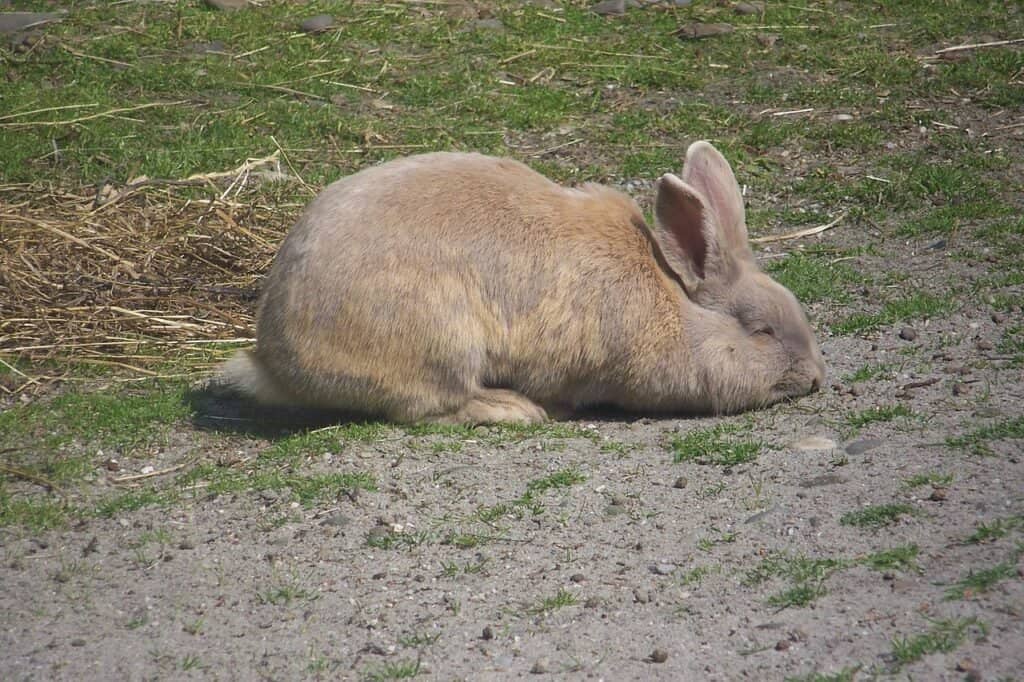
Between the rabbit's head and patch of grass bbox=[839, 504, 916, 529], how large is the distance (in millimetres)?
1310

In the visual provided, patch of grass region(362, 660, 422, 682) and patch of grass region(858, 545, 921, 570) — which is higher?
patch of grass region(858, 545, 921, 570)

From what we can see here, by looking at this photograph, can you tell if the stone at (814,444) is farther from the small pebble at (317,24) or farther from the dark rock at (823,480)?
the small pebble at (317,24)

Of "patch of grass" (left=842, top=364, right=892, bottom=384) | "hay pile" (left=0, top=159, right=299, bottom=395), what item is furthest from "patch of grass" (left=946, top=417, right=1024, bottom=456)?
"hay pile" (left=0, top=159, right=299, bottom=395)

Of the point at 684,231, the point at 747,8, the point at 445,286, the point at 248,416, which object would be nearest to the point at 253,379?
the point at 248,416

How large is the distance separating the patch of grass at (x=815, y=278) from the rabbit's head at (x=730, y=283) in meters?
0.79

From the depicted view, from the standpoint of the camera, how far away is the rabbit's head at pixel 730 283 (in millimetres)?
5555

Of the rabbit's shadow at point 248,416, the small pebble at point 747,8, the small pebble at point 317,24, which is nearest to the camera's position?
the rabbit's shadow at point 248,416

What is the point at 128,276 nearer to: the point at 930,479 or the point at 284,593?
the point at 284,593

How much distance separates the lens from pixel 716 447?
16.6 ft

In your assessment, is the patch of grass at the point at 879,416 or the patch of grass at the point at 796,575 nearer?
the patch of grass at the point at 796,575

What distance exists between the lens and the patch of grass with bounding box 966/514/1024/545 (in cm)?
392

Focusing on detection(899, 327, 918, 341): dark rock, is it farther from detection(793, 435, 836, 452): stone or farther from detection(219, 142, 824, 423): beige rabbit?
detection(793, 435, 836, 452): stone

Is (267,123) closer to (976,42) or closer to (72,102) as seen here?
(72,102)

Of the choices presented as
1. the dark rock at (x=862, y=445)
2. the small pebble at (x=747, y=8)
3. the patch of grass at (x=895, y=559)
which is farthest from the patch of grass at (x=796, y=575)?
the small pebble at (x=747, y=8)
